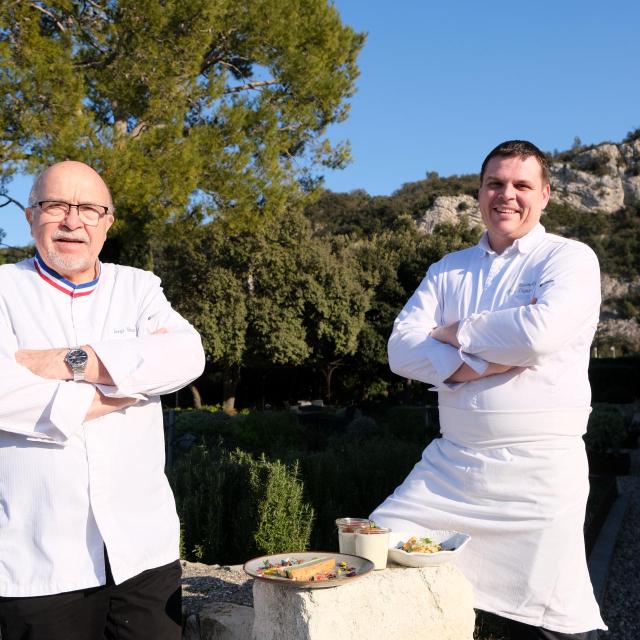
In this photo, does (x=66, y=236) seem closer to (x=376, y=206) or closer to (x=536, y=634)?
(x=536, y=634)

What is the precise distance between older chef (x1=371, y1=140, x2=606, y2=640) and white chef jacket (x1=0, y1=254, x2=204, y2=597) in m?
0.91

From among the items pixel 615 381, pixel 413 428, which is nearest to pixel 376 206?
pixel 615 381

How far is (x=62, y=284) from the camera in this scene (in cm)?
222

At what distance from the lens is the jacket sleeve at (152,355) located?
2.06 metres

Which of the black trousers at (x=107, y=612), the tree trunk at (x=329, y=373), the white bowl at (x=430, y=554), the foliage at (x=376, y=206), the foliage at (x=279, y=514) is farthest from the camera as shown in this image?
the foliage at (x=376, y=206)

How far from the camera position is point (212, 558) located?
4629mm

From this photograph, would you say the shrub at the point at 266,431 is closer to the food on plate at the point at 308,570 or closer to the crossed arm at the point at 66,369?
the food on plate at the point at 308,570

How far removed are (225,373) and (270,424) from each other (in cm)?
1379

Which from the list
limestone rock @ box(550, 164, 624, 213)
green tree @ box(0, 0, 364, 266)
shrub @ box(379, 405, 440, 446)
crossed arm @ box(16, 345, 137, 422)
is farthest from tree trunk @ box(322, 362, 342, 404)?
limestone rock @ box(550, 164, 624, 213)

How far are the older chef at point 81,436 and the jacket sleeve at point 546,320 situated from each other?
94 cm

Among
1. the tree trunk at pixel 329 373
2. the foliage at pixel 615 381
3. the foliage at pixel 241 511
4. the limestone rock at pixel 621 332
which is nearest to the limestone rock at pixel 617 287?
the limestone rock at pixel 621 332

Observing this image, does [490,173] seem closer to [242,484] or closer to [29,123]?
[242,484]

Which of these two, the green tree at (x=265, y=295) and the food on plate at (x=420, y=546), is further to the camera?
the green tree at (x=265, y=295)

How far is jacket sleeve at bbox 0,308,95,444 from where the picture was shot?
6.46 feet
